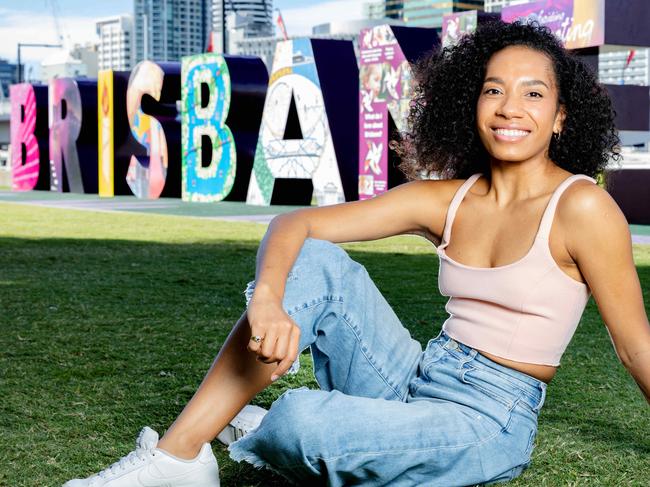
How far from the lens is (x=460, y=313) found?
8.52ft

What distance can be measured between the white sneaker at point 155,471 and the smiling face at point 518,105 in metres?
1.05

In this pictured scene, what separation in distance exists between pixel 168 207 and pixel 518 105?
15842mm

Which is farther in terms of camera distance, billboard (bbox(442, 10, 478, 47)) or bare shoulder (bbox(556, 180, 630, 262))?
billboard (bbox(442, 10, 478, 47))

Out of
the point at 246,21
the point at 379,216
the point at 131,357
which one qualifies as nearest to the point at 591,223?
the point at 379,216

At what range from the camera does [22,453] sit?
3.07 m

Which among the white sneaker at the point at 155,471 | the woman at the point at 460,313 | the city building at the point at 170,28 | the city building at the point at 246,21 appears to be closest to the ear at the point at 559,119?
the woman at the point at 460,313

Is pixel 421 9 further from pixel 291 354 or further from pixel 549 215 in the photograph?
pixel 291 354

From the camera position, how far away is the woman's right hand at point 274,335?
7.55 ft

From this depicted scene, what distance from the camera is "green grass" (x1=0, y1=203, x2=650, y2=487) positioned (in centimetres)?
305

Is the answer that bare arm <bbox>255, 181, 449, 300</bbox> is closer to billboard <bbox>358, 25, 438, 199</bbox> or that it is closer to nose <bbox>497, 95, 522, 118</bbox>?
nose <bbox>497, 95, 522, 118</bbox>

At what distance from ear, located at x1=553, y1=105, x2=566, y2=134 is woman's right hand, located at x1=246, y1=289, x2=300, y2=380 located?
2.93ft

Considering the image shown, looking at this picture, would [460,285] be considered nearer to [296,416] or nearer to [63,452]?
[296,416]

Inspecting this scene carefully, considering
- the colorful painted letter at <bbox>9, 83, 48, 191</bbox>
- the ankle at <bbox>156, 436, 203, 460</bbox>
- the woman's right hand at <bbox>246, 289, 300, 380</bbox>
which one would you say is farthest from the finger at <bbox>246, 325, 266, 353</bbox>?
the colorful painted letter at <bbox>9, 83, 48, 191</bbox>

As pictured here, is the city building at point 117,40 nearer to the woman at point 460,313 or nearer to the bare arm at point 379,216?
the bare arm at point 379,216
